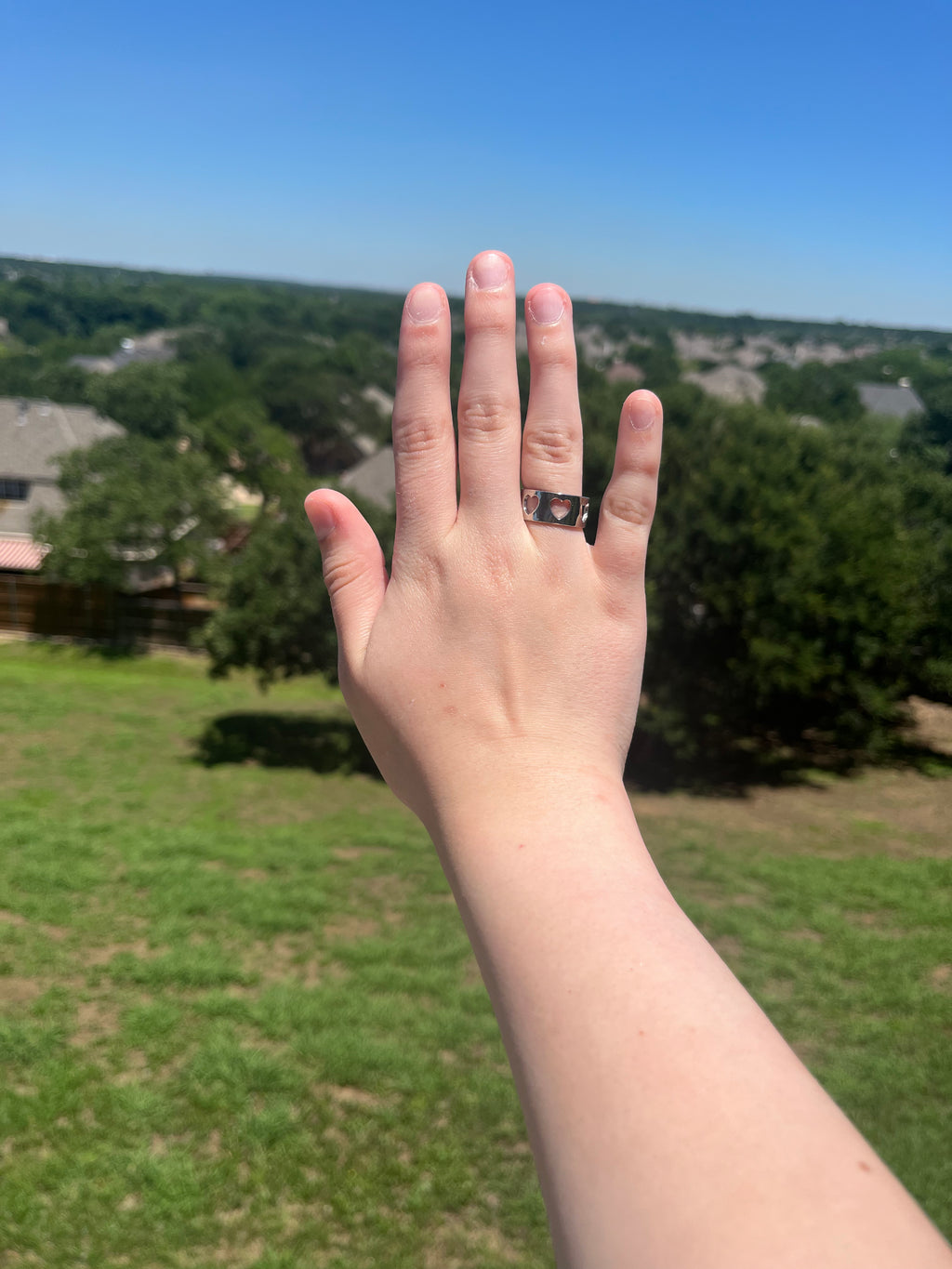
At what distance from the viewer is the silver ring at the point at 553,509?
161 centimetres

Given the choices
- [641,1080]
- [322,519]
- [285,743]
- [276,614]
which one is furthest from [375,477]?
[641,1080]

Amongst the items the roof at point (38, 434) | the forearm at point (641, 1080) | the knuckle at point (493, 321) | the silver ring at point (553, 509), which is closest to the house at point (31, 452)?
the roof at point (38, 434)

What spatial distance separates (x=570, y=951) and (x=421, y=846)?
33.9 feet

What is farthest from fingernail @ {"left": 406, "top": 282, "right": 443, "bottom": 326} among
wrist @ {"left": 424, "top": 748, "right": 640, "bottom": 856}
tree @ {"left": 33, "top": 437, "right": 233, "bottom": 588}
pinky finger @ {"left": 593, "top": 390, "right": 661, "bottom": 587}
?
tree @ {"left": 33, "top": 437, "right": 233, "bottom": 588}

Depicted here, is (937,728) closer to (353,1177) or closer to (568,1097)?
(353,1177)

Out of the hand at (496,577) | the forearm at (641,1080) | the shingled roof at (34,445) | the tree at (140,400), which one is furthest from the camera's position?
the tree at (140,400)

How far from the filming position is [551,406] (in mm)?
1634

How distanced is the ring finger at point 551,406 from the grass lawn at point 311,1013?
4419mm

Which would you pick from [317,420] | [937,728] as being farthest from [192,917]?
[317,420]

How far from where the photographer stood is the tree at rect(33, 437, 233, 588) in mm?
25781

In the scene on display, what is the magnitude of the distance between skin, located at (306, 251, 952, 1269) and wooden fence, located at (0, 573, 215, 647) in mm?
26198

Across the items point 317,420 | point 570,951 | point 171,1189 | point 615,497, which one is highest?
point 317,420

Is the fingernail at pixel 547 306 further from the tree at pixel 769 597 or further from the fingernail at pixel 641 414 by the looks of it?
the tree at pixel 769 597

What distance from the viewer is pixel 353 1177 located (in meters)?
4.76
